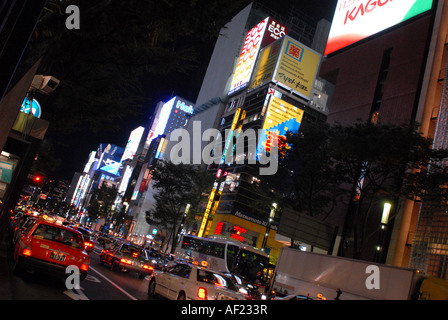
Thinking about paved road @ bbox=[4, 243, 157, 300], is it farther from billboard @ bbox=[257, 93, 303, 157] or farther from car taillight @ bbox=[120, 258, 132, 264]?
billboard @ bbox=[257, 93, 303, 157]

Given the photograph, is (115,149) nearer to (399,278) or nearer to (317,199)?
(317,199)

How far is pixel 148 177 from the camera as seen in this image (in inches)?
4274

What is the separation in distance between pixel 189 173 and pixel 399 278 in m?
41.1

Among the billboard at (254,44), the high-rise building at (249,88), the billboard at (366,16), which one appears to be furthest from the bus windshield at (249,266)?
the billboard at (254,44)

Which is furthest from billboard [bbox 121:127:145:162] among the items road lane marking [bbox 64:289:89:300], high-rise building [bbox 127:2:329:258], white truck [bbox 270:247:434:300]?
road lane marking [bbox 64:289:89:300]

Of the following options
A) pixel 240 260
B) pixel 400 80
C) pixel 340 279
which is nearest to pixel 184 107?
pixel 400 80

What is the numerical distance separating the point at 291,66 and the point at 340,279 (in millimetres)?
61005

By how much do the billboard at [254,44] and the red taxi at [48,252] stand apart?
7192 cm

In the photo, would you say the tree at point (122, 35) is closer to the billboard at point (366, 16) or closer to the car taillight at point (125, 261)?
the car taillight at point (125, 261)

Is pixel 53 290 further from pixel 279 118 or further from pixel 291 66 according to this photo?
pixel 291 66

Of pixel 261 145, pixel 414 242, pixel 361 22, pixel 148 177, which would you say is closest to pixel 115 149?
pixel 148 177

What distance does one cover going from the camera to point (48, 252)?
1027 cm

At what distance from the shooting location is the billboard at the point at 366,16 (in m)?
33.0

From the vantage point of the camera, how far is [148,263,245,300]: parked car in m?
10.6
